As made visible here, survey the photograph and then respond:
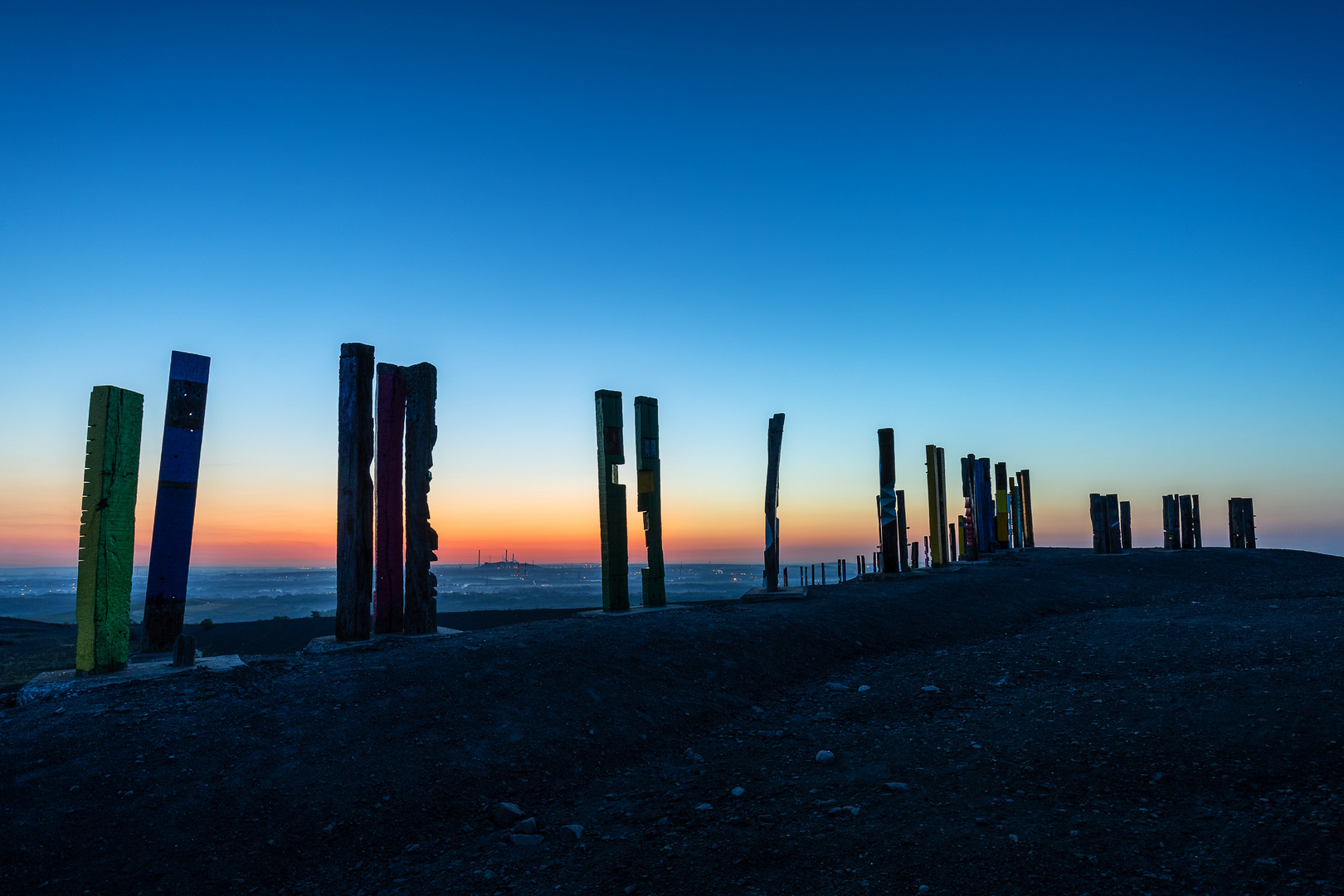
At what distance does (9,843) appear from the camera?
404 centimetres

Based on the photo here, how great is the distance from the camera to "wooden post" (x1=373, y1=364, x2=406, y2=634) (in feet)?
28.9

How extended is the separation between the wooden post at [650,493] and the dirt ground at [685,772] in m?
3.50

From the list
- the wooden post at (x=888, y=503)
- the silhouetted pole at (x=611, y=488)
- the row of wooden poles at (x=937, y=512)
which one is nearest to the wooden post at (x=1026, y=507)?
the row of wooden poles at (x=937, y=512)

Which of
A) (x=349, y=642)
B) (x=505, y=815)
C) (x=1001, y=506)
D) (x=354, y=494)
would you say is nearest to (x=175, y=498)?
(x=354, y=494)

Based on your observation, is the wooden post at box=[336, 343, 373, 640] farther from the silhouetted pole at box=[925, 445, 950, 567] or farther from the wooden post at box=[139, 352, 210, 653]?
the silhouetted pole at box=[925, 445, 950, 567]

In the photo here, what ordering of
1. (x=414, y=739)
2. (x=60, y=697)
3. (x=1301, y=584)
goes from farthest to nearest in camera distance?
1. (x=1301, y=584)
2. (x=60, y=697)
3. (x=414, y=739)

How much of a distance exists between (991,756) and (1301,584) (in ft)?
46.5

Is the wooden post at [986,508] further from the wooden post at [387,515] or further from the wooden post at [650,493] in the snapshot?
the wooden post at [387,515]

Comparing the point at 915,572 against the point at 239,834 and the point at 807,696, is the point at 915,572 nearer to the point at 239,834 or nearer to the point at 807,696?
the point at 807,696

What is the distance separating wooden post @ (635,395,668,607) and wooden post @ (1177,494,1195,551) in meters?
21.9

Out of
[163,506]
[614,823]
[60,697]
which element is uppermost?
[163,506]

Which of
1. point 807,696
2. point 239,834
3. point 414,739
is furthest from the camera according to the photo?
point 807,696

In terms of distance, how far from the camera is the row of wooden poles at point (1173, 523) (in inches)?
842

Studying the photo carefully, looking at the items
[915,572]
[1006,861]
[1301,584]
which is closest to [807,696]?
[1006,861]
